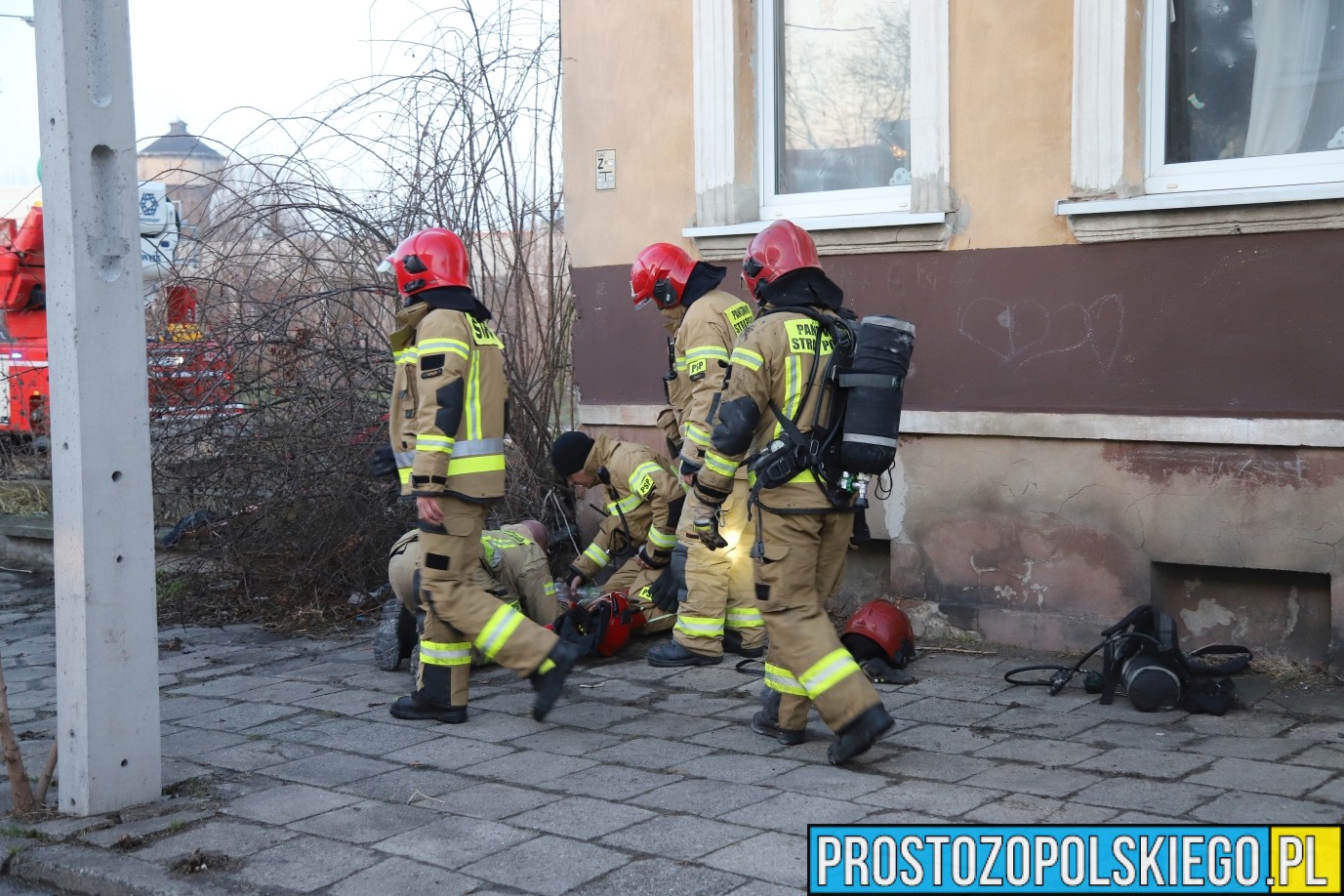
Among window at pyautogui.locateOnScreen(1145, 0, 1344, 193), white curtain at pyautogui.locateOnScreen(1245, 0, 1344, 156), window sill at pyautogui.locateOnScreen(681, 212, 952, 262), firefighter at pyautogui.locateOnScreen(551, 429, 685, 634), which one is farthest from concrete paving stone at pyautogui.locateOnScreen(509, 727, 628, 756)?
white curtain at pyautogui.locateOnScreen(1245, 0, 1344, 156)

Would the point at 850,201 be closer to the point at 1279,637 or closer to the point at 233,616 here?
the point at 1279,637

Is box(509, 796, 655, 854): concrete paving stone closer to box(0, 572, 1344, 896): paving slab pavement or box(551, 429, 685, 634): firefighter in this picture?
box(0, 572, 1344, 896): paving slab pavement

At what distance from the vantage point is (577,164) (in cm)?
838

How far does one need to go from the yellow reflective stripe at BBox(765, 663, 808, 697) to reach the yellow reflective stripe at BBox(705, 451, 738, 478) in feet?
2.65

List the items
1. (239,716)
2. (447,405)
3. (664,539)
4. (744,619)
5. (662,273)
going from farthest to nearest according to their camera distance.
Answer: (664,539), (662,273), (744,619), (239,716), (447,405)

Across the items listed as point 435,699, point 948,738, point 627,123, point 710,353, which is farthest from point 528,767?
point 627,123

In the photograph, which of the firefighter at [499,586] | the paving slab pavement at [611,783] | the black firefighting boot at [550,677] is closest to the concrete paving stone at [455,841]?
the paving slab pavement at [611,783]

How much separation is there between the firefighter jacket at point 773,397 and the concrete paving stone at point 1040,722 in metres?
1.20

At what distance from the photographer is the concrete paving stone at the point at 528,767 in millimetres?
4836

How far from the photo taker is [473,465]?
562 centimetres

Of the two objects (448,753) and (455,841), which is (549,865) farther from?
(448,753)

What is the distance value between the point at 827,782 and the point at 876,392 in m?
1.44

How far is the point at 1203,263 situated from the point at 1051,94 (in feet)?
3.80

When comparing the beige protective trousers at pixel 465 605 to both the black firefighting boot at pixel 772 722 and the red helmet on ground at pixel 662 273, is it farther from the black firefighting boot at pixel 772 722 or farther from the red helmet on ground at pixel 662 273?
the red helmet on ground at pixel 662 273
